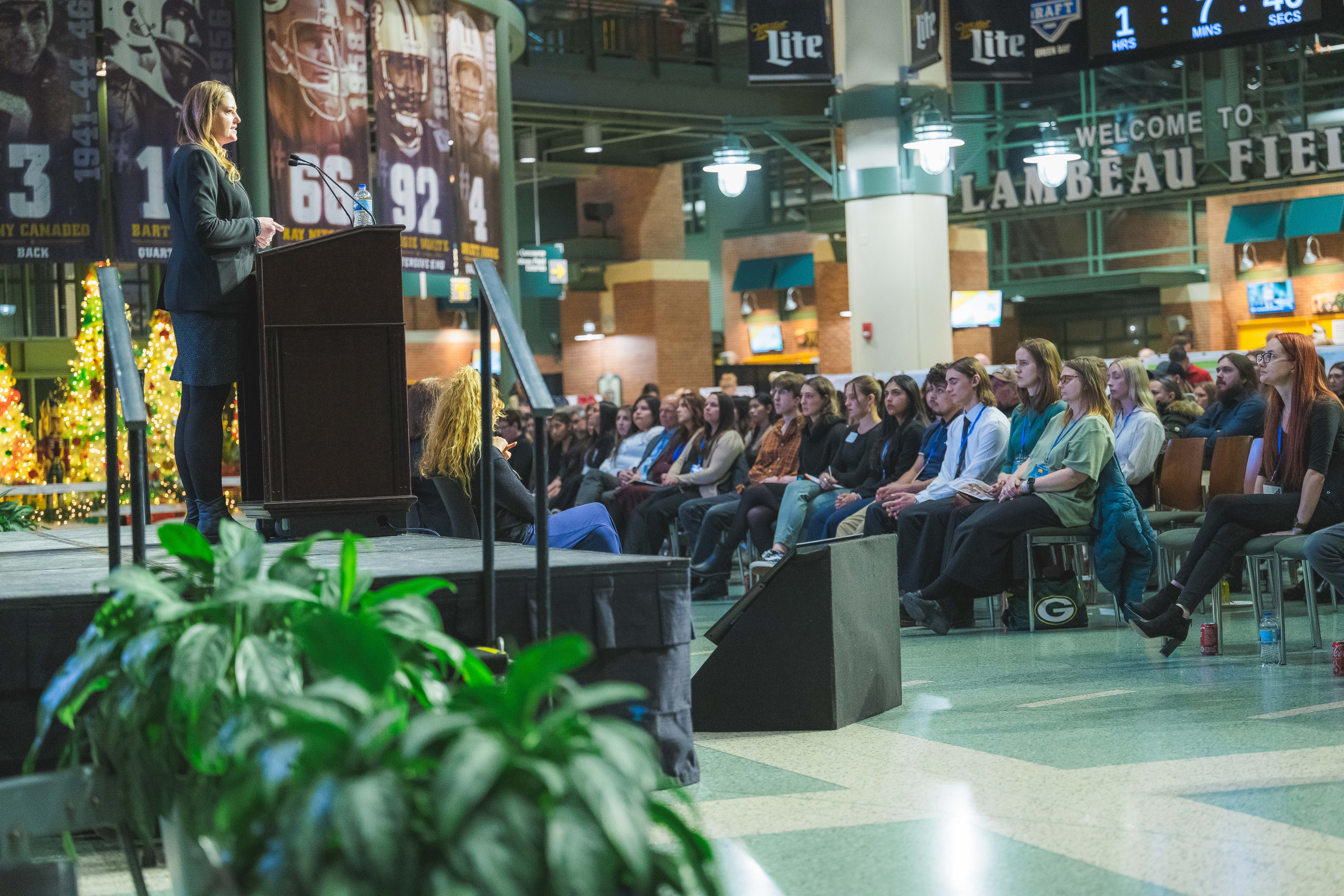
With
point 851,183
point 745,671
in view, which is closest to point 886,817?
point 745,671

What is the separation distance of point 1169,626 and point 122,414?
13.3ft

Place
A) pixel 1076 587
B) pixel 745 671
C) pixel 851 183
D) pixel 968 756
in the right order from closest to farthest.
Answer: pixel 968 756
pixel 745 671
pixel 1076 587
pixel 851 183

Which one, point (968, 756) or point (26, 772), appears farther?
point (968, 756)

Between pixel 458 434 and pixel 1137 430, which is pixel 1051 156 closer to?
→ pixel 1137 430

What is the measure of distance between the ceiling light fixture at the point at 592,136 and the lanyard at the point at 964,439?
1314cm

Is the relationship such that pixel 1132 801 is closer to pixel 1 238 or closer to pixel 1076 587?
pixel 1076 587

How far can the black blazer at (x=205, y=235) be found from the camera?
160 inches

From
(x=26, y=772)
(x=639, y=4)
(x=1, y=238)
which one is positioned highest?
(x=639, y=4)

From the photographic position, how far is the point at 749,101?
58.6 ft

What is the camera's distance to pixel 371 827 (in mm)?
1464

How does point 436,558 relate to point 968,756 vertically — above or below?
above

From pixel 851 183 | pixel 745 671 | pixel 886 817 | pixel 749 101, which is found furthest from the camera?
pixel 749 101

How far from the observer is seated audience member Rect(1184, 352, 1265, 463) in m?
7.62

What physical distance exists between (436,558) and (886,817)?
4.17ft
